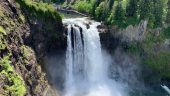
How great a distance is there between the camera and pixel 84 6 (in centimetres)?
9612

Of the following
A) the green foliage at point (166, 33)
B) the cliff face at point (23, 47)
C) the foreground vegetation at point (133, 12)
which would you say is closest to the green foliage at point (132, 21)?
the foreground vegetation at point (133, 12)

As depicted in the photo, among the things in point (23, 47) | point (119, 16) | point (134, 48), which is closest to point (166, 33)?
point (134, 48)

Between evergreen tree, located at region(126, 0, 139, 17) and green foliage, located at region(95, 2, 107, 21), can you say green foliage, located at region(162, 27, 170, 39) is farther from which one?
green foliage, located at region(95, 2, 107, 21)

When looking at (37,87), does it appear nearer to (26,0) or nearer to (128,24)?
(26,0)

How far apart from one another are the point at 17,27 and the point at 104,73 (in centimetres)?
2710

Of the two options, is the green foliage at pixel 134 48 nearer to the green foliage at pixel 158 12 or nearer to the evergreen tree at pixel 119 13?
the evergreen tree at pixel 119 13

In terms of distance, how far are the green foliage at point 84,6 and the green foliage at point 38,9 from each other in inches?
960

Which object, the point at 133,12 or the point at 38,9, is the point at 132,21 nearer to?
the point at 133,12

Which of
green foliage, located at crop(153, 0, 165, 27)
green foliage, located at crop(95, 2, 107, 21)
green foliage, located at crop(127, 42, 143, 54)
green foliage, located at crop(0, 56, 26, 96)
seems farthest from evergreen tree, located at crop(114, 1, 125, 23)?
→ green foliage, located at crop(0, 56, 26, 96)

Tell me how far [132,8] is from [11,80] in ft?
140

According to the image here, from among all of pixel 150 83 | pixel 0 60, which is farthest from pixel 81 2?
pixel 0 60

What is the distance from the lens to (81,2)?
100 m

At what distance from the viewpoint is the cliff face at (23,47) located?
152ft

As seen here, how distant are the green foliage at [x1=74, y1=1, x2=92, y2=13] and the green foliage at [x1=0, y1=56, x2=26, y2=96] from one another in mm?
48060
